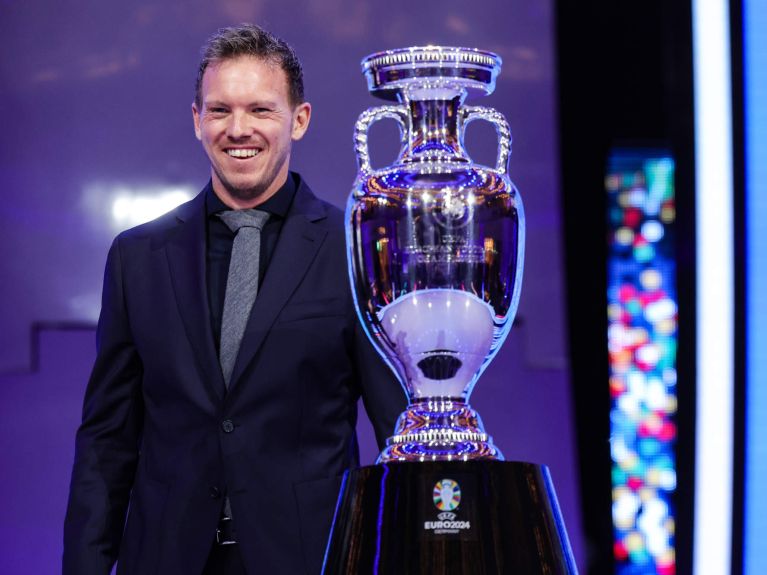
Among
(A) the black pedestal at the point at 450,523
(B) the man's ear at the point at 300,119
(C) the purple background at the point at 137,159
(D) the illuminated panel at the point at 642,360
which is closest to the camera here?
(A) the black pedestal at the point at 450,523

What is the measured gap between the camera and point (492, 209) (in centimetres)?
108

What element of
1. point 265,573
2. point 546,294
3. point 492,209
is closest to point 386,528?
point 492,209

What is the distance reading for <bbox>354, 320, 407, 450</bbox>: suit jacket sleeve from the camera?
5.36 feet

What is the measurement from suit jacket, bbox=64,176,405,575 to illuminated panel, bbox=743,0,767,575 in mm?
600

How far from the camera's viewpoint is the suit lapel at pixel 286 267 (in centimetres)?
156

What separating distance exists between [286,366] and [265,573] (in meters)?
0.26

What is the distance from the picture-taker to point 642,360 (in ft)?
8.77

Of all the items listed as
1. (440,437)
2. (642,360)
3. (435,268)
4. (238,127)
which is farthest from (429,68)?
(642,360)

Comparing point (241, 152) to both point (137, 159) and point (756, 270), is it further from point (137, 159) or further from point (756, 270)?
point (137, 159)

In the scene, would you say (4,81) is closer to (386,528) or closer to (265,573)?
(265,573)

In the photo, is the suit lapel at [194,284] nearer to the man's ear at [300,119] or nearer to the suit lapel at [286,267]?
the suit lapel at [286,267]

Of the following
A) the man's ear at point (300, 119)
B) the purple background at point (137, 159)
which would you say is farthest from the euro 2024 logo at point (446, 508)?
the purple background at point (137, 159)

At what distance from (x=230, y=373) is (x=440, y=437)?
0.56 meters

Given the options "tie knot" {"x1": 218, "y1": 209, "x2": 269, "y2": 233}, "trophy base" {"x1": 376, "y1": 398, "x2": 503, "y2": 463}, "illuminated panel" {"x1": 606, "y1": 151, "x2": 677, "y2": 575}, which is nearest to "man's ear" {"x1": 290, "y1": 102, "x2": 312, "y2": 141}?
"tie knot" {"x1": 218, "y1": 209, "x2": 269, "y2": 233}
